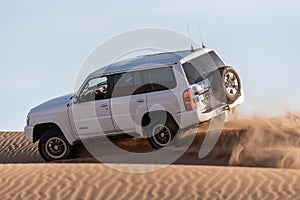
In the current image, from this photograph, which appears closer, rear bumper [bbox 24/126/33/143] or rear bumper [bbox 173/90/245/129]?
rear bumper [bbox 173/90/245/129]

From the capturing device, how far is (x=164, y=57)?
1508 cm

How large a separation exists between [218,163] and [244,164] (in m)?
0.54

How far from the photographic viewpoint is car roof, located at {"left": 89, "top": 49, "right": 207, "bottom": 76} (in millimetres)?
14898

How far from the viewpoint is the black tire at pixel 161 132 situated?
1491 centimetres

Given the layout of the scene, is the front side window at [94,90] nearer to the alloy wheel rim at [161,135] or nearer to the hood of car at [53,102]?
the hood of car at [53,102]

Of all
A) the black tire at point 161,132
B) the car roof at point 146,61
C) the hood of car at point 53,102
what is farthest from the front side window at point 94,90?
the black tire at point 161,132

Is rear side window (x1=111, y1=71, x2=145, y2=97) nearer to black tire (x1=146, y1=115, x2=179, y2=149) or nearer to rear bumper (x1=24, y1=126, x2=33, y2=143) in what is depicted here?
black tire (x1=146, y1=115, x2=179, y2=149)

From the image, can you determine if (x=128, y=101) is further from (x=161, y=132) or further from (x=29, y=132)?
(x=29, y=132)

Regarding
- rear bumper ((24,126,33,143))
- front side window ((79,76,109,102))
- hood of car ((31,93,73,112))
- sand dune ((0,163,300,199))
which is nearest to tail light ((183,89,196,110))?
sand dune ((0,163,300,199))

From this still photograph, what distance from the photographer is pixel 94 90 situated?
51.1ft

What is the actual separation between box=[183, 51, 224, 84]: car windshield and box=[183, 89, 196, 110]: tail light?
7.6 inches

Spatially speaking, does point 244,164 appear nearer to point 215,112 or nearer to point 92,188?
point 215,112

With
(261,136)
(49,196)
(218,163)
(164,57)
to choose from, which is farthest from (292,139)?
(49,196)

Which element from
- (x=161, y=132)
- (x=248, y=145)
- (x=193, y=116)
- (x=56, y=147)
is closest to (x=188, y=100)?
(x=193, y=116)
